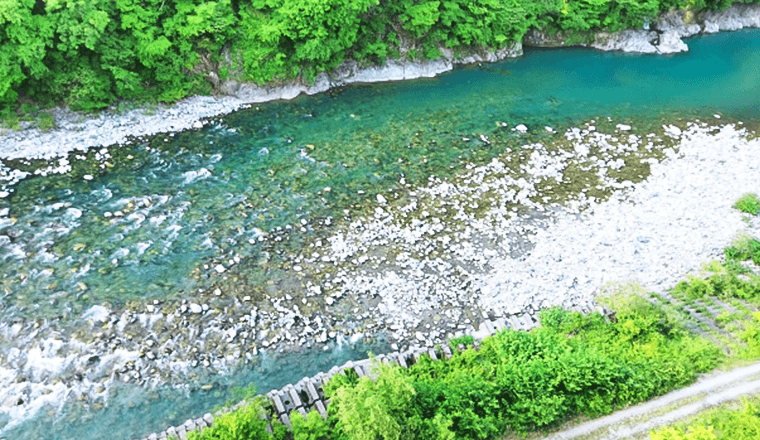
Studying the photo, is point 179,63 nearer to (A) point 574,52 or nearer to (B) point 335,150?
(B) point 335,150

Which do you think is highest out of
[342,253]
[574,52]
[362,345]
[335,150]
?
[574,52]


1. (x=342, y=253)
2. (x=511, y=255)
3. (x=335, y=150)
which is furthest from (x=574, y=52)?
(x=342, y=253)

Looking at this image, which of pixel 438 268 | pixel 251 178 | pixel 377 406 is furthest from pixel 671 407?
pixel 251 178

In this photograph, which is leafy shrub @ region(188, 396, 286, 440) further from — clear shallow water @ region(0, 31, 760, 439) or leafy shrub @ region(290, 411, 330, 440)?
clear shallow water @ region(0, 31, 760, 439)

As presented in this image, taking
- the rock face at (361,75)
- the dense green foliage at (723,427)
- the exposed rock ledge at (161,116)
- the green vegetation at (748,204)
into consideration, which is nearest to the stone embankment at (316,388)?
the dense green foliage at (723,427)

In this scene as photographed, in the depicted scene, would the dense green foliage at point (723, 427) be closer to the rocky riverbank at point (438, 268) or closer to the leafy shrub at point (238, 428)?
the rocky riverbank at point (438, 268)

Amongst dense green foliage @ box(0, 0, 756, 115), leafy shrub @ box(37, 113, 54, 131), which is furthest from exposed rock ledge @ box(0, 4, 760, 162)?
dense green foliage @ box(0, 0, 756, 115)
